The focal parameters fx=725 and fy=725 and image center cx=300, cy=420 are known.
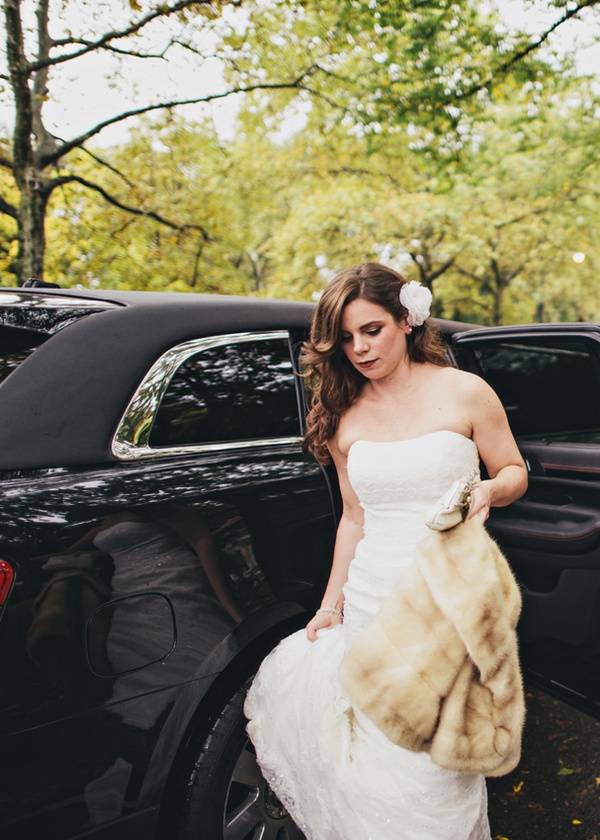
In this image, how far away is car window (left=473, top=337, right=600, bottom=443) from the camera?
3.67 meters

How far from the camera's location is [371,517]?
87.9 inches

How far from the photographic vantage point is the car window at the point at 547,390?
3670 millimetres

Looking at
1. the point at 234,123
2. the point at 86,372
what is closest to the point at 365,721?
the point at 86,372

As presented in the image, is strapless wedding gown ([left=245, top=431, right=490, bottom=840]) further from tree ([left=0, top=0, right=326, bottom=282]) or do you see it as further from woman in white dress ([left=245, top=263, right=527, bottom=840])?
tree ([left=0, top=0, right=326, bottom=282])

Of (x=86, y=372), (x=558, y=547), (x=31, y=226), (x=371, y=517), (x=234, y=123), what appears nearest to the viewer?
(x=86, y=372)

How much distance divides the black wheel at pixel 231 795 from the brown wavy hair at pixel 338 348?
0.89 m

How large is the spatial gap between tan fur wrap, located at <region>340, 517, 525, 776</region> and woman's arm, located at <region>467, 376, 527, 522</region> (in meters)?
0.35

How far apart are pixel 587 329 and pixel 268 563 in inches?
55.9

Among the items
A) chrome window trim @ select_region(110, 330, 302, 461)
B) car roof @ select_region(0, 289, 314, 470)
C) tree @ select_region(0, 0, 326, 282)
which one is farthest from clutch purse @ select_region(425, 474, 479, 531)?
tree @ select_region(0, 0, 326, 282)

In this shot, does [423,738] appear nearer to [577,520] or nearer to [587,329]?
[577,520]

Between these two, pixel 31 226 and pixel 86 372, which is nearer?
pixel 86 372

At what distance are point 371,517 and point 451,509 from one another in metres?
0.48

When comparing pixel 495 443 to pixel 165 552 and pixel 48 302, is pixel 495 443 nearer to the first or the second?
pixel 165 552

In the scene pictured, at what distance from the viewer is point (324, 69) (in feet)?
32.0
